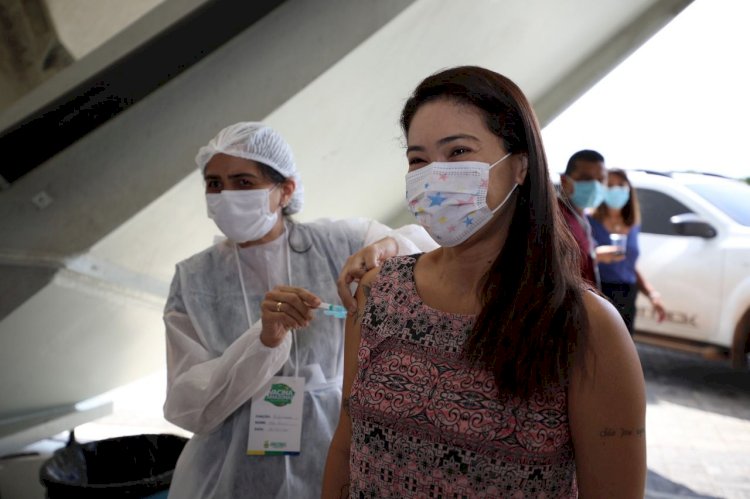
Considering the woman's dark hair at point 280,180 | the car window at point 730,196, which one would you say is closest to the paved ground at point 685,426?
the car window at point 730,196

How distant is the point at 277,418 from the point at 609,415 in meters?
0.85

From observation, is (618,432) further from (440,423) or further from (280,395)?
(280,395)

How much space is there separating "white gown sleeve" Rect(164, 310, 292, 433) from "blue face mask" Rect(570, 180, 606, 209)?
1.90 metres

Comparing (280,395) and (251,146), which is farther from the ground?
(251,146)

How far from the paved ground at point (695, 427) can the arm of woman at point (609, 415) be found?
2540 millimetres

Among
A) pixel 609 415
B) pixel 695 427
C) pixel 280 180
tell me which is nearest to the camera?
pixel 609 415

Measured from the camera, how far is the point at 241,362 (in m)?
1.53

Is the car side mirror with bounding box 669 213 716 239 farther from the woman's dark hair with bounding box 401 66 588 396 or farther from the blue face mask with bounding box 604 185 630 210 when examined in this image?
the woman's dark hair with bounding box 401 66 588 396

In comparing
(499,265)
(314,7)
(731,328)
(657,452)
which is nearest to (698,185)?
(731,328)

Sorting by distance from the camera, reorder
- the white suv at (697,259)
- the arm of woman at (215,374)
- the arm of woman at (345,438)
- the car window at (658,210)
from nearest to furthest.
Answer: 1. the arm of woman at (345,438)
2. the arm of woman at (215,374)
3. the white suv at (697,259)
4. the car window at (658,210)

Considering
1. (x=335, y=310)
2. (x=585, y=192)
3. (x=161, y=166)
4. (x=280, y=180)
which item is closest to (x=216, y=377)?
(x=335, y=310)

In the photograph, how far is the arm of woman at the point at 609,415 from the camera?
39.5 inches

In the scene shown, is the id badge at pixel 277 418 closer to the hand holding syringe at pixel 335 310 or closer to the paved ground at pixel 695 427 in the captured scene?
the hand holding syringe at pixel 335 310

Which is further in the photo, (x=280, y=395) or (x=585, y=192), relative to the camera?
(x=585, y=192)
